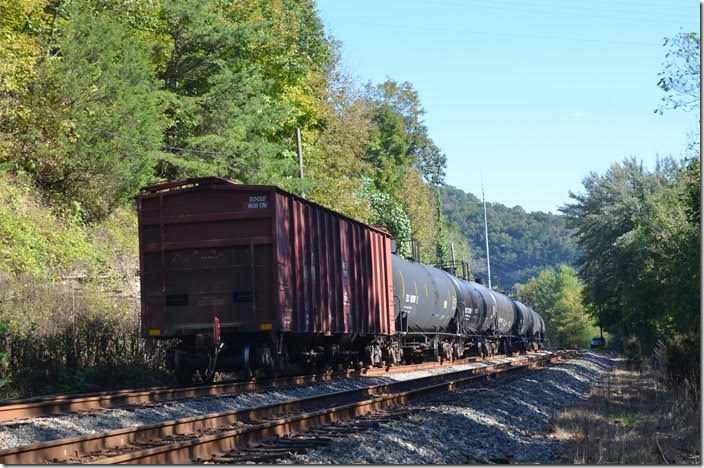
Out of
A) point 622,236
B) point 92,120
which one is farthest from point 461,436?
point 622,236

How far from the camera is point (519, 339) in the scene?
159 feet

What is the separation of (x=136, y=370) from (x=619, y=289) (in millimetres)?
41114

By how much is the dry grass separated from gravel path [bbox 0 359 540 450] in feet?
15.9

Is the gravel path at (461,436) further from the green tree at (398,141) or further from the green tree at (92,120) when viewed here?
the green tree at (398,141)

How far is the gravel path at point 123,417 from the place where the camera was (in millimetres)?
10344

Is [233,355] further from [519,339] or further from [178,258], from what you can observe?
[519,339]

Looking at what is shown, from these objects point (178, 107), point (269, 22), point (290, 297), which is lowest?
point (290, 297)

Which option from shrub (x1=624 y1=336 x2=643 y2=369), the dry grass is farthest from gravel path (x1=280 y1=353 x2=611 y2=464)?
shrub (x1=624 y1=336 x2=643 y2=369)

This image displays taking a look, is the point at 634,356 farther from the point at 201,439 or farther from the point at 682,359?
the point at 201,439

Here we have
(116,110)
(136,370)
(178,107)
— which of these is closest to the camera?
(136,370)

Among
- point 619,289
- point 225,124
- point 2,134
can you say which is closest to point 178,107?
point 225,124

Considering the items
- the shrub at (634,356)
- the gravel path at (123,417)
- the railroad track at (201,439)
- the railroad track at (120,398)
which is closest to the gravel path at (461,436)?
the railroad track at (201,439)

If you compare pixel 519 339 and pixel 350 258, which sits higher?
pixel 350 258

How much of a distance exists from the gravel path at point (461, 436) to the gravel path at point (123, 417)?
2.73 metres
